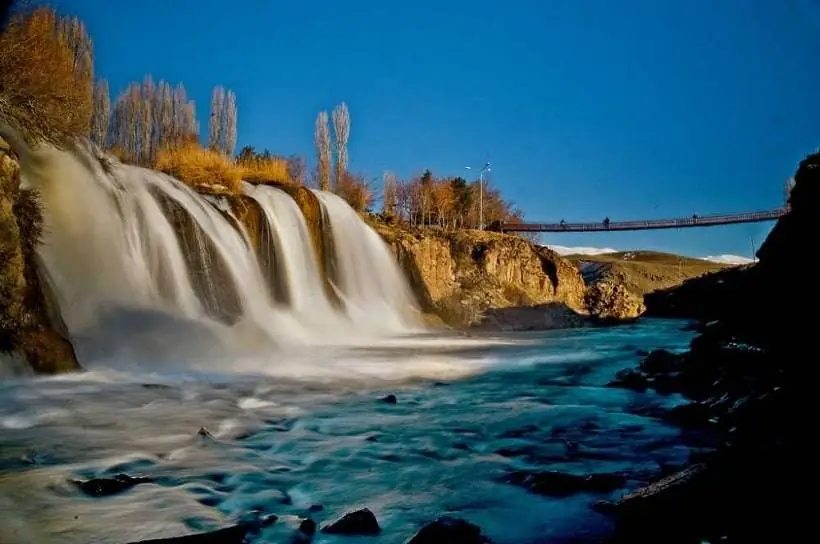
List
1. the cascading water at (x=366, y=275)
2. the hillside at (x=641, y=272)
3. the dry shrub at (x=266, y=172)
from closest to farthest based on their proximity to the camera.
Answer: the cascading water at (x=366, y=275) < the dry shrub at (x=266, y=172) < the hillside at (x=641, y=272)

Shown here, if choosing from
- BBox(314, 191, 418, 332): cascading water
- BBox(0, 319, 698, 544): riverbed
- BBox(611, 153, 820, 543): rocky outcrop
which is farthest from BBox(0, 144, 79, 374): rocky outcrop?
BBox(314, 191, 418, 332): cascading water

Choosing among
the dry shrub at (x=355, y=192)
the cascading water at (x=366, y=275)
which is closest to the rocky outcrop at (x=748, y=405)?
the cascading water at (x=366, y=275)

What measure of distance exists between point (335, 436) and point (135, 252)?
28.9ft

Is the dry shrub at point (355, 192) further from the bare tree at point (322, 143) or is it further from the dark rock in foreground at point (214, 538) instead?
the dark rock in foreground at point (214, 538)

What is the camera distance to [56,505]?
364 cm

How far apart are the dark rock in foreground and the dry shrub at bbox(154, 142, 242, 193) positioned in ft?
62.2

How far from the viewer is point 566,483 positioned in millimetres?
4312

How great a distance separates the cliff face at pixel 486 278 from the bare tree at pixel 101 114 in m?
18.9

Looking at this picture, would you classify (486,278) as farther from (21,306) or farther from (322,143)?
(21,306)

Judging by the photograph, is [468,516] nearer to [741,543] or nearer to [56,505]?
[741,543]

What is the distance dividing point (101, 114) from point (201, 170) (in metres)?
18.1

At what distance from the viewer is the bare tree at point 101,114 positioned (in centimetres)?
3491

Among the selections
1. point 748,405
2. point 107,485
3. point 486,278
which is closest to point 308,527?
point 107,485

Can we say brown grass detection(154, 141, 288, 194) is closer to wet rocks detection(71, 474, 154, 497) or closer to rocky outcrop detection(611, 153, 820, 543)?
rocky outcrop detection(611, 153, 820, 543)
